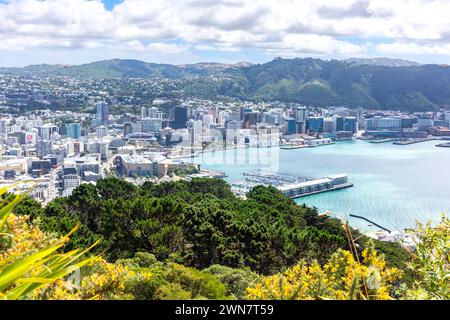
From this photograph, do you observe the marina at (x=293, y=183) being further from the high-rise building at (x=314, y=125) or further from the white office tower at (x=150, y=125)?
the high-rise building at (x=314, y=125)

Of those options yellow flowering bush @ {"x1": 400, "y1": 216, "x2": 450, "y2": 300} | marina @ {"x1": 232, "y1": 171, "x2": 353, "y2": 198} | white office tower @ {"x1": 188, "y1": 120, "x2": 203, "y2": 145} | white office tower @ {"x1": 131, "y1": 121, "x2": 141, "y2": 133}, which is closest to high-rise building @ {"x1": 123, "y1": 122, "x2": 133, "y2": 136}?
white office tower @ {"x1": 131, "y1": 121, "x2": 141, "y2": 133}

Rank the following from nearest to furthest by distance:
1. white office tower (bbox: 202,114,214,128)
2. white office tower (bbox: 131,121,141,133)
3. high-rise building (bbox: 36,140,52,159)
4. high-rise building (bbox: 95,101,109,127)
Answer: high-rise building (bbox: 36,140,52,159) < white office tower (bbox: 131,121,141,133) < white office tower (bbox: 202,114,214,128) < high-rise building (bbox: 95,101,109,127)

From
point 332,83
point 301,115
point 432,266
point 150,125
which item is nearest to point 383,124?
point 301,115

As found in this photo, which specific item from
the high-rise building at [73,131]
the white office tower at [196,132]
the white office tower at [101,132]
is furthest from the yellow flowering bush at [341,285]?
the high-rise building at [73,131]

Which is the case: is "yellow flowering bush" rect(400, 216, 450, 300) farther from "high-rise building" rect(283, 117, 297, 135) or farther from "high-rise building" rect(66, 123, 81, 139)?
"high-rise building" rect(283, 117, 297, 135)

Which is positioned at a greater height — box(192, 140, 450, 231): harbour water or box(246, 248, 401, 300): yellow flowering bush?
box(246, 248, 401, 300): yellow flowering bush

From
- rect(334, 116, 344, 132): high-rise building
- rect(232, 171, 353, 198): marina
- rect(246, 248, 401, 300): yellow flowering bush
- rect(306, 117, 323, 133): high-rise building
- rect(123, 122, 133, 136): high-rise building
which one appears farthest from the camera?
rect(334, 116, 344, 132): high-rise building
